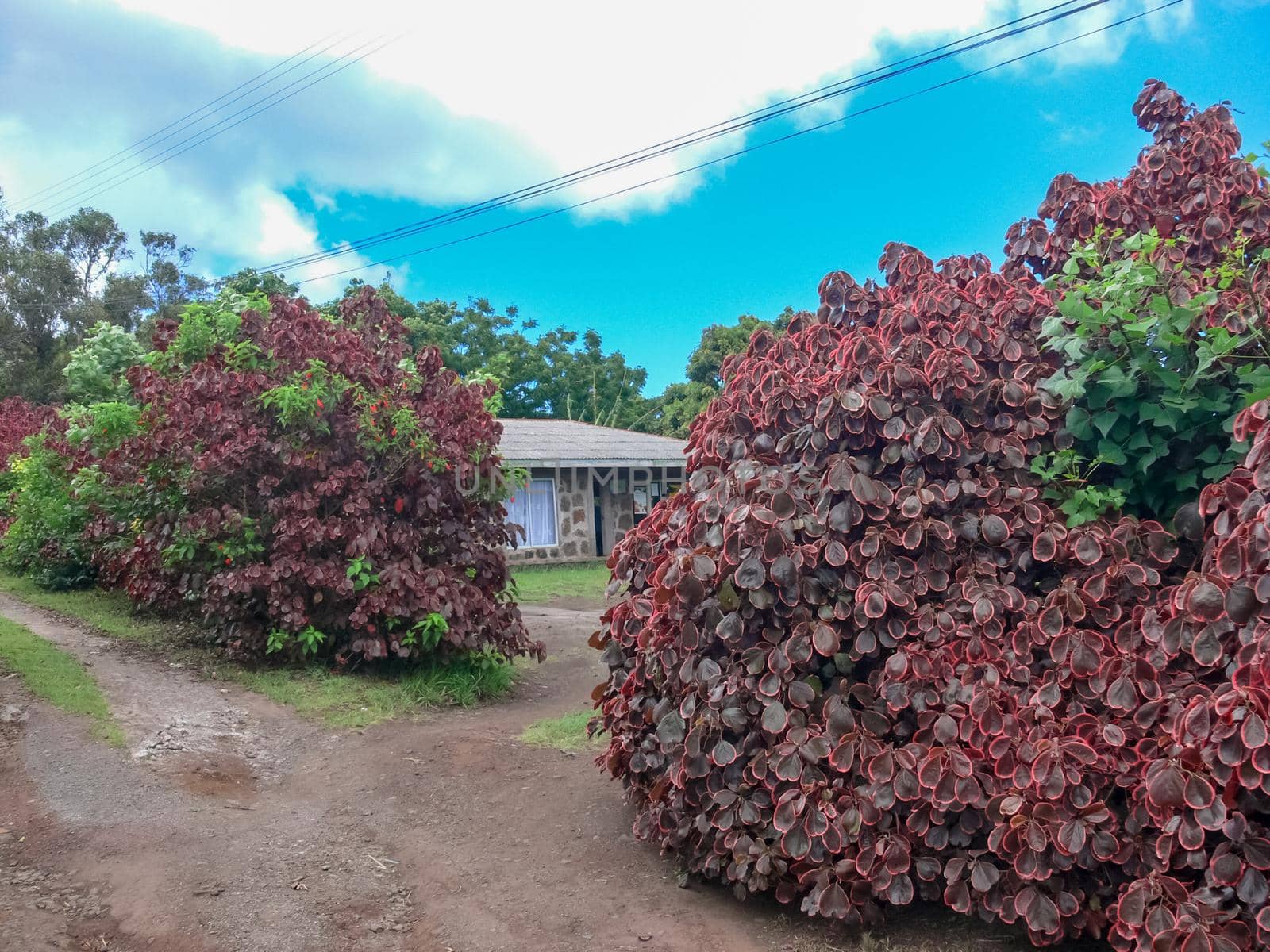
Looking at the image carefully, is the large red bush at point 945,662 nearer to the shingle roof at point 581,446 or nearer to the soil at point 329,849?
the soil at point 329,849

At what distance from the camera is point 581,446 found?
20047mm

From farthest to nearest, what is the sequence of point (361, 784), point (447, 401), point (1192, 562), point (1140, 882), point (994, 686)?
1. point (447, 401)
2. point (361, 784)
3. point (1192, 562)
4. point (994, 686)
5. point (1140, 882)

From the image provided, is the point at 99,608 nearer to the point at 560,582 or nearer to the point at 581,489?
the point at 560,582

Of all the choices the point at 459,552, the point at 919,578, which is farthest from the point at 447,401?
the point at 919,578

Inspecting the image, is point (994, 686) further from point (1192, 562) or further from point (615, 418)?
point (615, 418)

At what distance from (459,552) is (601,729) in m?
3.57

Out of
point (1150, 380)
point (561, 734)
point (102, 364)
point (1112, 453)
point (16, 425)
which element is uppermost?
point (102, 364)

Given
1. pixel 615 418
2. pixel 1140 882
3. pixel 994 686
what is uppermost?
pixel 615 418

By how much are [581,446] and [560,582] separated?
14.5ft

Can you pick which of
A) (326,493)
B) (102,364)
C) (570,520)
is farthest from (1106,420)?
(570,520)

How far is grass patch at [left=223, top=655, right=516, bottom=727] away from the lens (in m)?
7.11

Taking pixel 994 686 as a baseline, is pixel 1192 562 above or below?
above

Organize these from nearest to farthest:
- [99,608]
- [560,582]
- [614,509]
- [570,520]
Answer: [99,608]
[560,582]
[570,520]
[614,509]

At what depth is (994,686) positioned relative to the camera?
11.0ft
